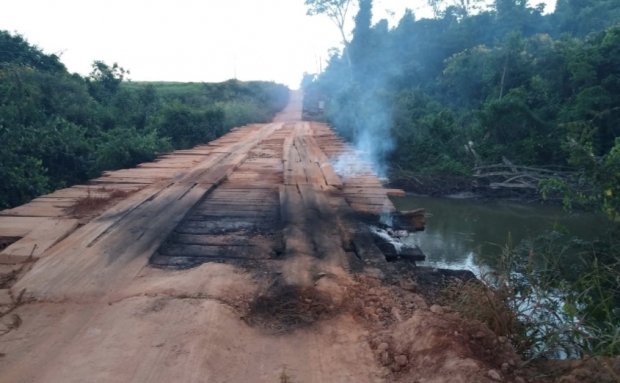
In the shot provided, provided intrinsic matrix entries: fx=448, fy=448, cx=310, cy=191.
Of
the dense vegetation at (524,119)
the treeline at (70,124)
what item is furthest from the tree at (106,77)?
the dense vegetation at (524,119)

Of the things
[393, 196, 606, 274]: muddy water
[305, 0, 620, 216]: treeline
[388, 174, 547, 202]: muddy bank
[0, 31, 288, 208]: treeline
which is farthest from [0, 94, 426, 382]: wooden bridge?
[388, 174, 547, 202]: muddy bank

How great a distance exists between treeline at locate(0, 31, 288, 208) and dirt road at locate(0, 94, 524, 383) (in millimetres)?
1345

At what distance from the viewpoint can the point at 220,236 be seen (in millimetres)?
4477

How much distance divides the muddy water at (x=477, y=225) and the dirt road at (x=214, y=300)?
468 cm

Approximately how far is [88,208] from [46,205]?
1.61 ft

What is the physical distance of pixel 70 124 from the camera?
28.9 feet

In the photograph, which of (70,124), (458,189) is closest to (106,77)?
(70,124)

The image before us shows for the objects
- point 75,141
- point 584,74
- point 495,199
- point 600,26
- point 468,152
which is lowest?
point 495,199

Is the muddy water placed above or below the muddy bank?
below

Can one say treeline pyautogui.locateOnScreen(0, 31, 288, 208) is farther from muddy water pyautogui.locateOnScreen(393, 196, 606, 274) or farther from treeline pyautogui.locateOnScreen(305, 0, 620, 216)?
muddy water pyautogui.locateOnScreen(393, 196, 606, 274)

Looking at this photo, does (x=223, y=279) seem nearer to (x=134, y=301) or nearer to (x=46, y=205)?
(x=134, y=301)

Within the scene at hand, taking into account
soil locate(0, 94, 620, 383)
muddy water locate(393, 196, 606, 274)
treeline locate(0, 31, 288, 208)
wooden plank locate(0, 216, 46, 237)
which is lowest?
muddy water locate(393, 196, 606, 274)

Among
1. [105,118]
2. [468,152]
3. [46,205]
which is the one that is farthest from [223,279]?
[468,152]

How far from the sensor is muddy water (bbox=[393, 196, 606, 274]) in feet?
30.9
